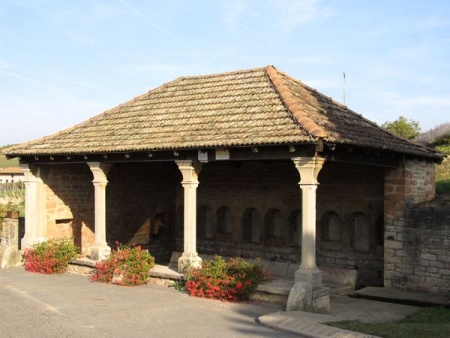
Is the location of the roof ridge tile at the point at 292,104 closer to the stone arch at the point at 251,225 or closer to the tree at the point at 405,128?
the stone arch at the point at 251,225

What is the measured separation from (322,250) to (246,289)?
392 cm

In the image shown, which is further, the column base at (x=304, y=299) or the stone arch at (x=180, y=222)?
the stone arch at (x=180, y=222)

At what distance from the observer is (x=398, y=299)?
34.2ft

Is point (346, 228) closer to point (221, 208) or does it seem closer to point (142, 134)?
point (221, 208)

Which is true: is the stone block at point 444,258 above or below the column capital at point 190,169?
below

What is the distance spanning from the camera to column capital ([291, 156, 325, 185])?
30.3 ft

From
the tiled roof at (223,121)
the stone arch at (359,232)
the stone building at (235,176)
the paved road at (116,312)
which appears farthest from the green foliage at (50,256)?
the stone arch at (359,232)

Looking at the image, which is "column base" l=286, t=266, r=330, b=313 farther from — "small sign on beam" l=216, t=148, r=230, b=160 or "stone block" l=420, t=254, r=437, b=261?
"stone block" l=420, t=254, r=437, b=261

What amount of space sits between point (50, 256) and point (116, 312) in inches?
201

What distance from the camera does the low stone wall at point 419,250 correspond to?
1084cm

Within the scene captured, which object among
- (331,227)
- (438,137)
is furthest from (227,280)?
(438,137)

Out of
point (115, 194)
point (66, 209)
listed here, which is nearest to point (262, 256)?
point (115, 194)

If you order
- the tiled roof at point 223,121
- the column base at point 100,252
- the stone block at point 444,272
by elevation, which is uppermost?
the tiled roof at point 223,121

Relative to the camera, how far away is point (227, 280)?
395 inches
